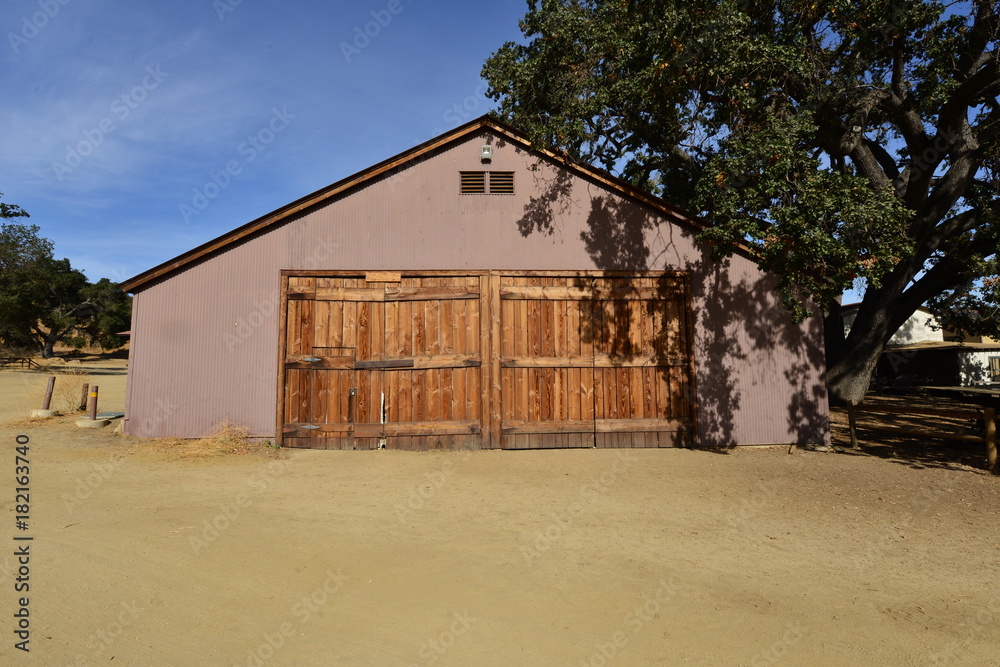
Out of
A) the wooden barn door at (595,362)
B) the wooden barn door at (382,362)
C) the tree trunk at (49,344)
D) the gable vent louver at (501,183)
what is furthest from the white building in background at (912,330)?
the tree trunk at (49,344)

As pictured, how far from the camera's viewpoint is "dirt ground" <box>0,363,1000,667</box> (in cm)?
366

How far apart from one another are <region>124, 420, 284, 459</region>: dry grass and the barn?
19cm

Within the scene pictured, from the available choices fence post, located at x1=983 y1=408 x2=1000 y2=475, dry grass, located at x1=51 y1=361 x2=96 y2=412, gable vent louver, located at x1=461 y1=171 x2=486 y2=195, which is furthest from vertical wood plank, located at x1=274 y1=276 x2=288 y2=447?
fence post, located at x1=983 y1=408 x2=1000 y2=475

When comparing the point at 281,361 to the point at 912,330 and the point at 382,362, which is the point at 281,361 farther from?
the point at 912,330

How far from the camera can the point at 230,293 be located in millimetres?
10297

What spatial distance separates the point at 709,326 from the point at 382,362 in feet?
21.1

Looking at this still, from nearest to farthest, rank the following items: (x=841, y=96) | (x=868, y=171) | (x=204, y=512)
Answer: (x=204, y=512) < (x=841, y=96) < (x=868, y=171)

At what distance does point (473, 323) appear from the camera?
10539 millimetres

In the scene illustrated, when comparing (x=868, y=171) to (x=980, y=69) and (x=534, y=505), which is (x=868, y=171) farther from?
(x=534, y=505)

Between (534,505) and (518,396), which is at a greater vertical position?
(518,396)

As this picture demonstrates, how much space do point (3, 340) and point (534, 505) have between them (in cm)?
5011

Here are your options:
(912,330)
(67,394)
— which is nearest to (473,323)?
(67,394)

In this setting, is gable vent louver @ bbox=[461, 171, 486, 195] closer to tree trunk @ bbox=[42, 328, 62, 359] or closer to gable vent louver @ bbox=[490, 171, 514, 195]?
gable vent louver @ bbox=[490, 171, 514, 195]

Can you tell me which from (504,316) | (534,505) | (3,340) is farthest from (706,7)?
(3,340)
